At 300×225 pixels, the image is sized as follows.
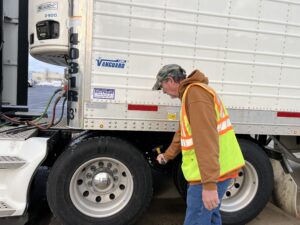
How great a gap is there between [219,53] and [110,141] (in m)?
1.48

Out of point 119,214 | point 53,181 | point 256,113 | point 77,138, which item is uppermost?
point 256,113

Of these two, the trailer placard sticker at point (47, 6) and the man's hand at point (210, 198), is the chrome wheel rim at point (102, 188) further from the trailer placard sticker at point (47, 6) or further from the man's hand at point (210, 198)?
the trailer placard sticker at point (47, 6)

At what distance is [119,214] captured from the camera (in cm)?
349

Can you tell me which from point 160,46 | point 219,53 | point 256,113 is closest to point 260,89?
point 256,113

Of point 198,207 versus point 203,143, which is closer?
point 203,143

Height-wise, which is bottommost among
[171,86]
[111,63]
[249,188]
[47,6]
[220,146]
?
[249,188]

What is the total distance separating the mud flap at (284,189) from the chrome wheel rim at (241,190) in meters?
0.38

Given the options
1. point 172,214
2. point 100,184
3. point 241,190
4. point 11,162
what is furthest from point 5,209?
point 241,190

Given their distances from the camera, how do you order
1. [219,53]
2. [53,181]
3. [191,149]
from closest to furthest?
[191,149], [53,181], [219,53]

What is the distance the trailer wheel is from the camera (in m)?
→ 3.79

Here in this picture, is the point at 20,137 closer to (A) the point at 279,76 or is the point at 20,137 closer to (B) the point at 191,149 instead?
(B) the point at 191,149

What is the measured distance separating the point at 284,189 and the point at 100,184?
2203 mm

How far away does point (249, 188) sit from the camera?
3900 mm

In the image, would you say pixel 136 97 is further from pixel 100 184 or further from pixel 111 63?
pixel 100 184
